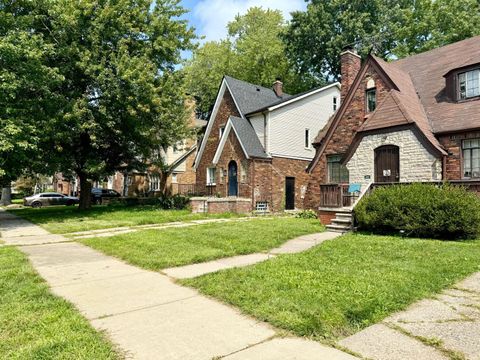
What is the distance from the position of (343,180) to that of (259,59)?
29295mm

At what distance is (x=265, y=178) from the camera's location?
22.1 m

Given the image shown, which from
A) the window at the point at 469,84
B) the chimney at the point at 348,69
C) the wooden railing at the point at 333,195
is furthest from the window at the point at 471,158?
the chimney at the point at 348,69

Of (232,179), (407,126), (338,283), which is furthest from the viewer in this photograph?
(232,179)

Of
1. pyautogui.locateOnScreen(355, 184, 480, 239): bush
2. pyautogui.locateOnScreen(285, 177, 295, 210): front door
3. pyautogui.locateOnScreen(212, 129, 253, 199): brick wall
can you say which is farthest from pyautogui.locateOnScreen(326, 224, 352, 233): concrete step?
pyautogui.locateOnScreen(285, 177, 295, 210): front door

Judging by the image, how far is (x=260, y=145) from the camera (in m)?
22.7

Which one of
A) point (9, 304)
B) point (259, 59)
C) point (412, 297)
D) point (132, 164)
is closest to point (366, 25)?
point (259, 59)

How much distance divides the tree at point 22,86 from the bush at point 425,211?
14433 millimetres

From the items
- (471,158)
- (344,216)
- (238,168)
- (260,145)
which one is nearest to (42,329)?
(344,216)

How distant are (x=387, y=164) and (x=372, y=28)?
86.5 ft

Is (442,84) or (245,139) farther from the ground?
(442,84)

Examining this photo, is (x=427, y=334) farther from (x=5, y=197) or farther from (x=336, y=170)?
(x=5, y=197)

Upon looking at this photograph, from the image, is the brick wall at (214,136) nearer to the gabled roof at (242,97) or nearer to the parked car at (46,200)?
the gabled roof at (242,97)

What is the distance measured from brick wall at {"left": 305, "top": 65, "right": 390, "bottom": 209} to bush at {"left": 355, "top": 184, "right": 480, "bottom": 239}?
226 inches

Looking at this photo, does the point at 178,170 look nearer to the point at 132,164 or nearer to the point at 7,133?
the point at 132,164
